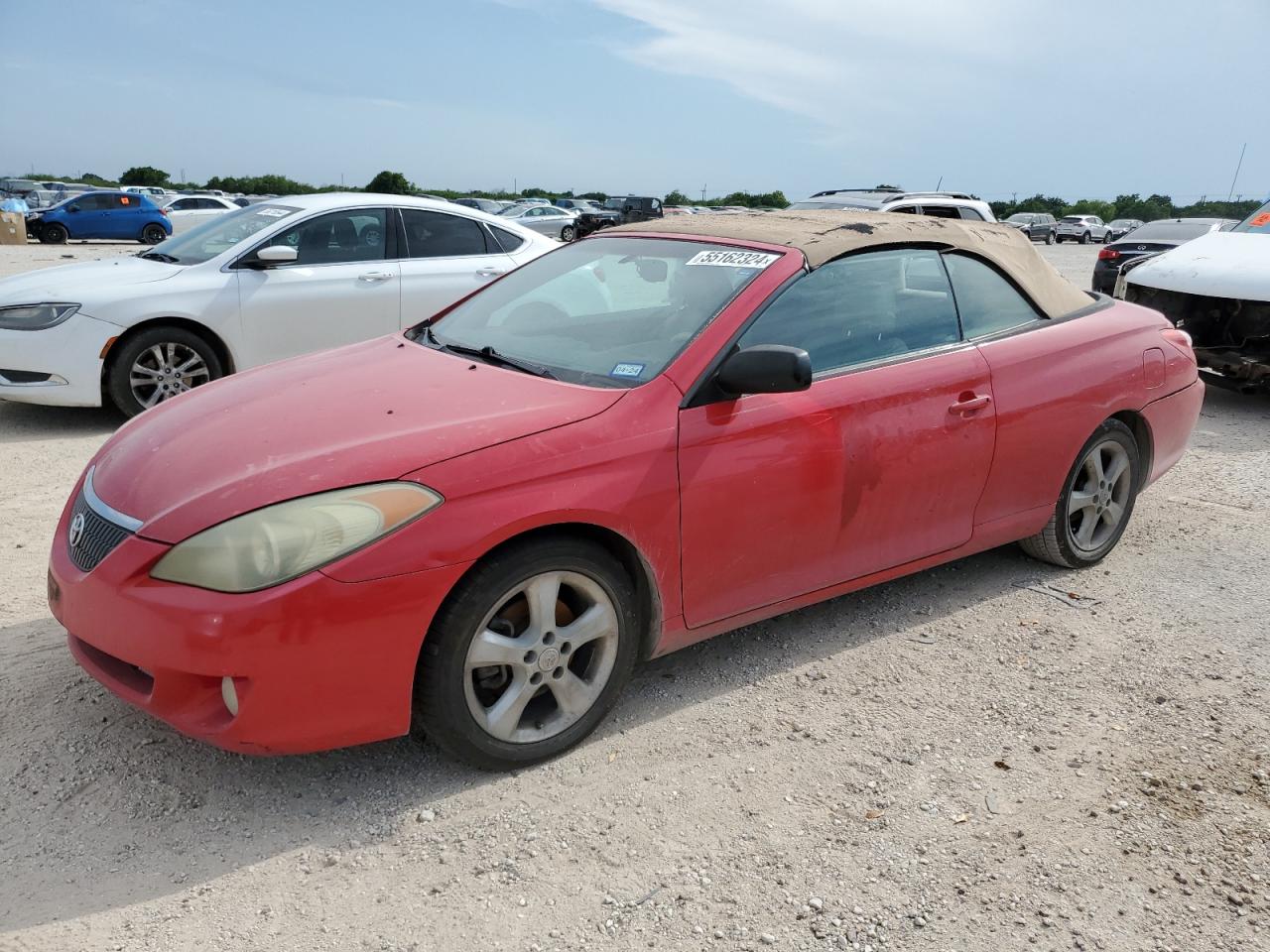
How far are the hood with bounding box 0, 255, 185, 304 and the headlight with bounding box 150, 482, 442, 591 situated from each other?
478 cm

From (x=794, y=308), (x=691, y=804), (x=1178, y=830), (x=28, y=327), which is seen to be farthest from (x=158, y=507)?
(x=28, y=327)

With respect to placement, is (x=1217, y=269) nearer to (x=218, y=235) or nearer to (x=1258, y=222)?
(x=1258, y=222)

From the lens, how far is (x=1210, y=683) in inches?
142

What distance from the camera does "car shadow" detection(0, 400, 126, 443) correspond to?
640 cm

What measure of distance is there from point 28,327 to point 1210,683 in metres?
6.70

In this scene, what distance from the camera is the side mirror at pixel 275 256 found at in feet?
22.2

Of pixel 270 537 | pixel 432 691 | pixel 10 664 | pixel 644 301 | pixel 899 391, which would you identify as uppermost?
pixel 644 301

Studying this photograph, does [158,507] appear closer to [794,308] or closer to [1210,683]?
[794,308]

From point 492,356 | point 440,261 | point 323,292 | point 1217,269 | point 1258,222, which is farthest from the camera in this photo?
point 1258,222

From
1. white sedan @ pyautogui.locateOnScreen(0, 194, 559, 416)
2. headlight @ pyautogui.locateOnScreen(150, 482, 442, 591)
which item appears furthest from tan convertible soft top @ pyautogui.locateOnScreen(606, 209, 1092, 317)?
white sedan @ pyautogui.locateOnScreen(0, 194, 559, 416)

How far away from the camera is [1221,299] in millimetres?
8000

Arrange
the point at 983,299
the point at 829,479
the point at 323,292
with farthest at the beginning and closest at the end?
the point at 323,292 < the point at 983,299 < the point at 829,479

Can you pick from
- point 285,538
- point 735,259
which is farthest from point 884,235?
point 285,538

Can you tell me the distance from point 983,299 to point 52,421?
233 inches
